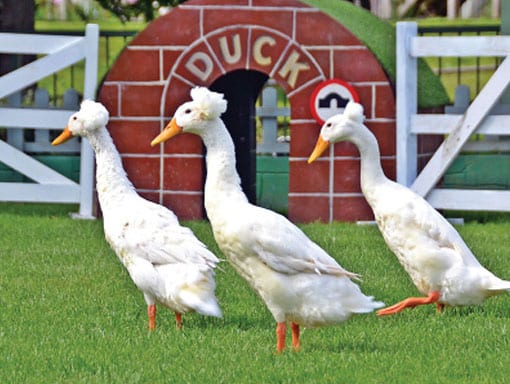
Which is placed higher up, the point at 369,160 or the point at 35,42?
the point at 35,42

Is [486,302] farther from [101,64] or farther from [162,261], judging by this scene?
[101,64]

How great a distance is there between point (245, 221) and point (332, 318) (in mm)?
637

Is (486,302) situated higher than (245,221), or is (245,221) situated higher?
(245,221)

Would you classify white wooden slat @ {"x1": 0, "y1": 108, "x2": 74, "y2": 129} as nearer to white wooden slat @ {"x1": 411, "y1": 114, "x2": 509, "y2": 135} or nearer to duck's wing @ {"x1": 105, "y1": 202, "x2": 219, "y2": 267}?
white wooden slat @ {"x1": 411, "y1": 114, "x2": 509, "y2": 135}

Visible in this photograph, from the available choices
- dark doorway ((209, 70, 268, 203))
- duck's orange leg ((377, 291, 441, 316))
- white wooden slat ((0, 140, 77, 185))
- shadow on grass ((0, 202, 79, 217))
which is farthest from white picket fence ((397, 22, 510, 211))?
duck's orange leg ((377, 291, 441, 316))

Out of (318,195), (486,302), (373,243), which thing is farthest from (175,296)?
(318,195)

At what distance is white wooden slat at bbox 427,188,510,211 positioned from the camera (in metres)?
12.2

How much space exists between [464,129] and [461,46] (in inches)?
28.9

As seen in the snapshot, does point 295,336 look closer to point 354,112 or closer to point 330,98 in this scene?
point 354,112

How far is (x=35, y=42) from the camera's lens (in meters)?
13.3

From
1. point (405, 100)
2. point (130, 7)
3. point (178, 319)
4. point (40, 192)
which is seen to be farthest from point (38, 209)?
point (178, 319)

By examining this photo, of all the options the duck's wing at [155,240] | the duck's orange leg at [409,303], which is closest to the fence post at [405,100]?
the duck's orange leg at [409,303]

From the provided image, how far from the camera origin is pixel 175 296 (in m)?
7.30

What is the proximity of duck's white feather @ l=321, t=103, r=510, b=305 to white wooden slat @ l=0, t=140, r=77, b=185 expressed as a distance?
5.91 metres
